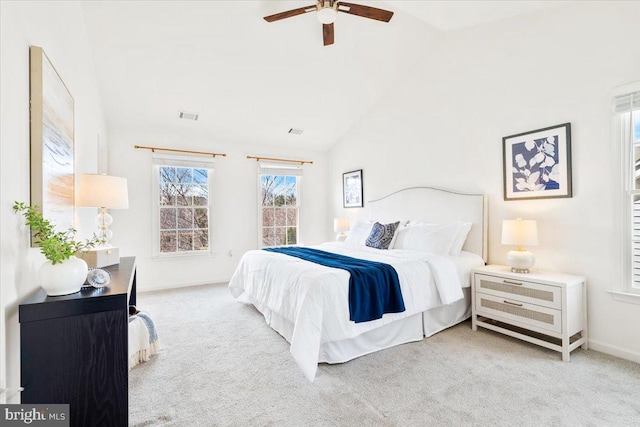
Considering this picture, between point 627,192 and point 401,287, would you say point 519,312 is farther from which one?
point 627,192

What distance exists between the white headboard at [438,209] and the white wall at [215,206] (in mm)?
1475

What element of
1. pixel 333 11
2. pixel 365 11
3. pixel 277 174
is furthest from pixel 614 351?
pixel 277 174

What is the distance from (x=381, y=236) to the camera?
3930mm

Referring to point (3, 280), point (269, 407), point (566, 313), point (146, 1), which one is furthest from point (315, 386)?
point (146, 1)

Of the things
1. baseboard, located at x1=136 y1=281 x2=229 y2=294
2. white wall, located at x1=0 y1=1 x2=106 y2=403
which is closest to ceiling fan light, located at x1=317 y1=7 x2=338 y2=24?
white wall, located at x1=0 y1=1 x2=106 y2=403

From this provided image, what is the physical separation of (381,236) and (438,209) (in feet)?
2.70

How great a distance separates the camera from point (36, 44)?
153cm

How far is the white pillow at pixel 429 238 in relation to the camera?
3420 millimetres

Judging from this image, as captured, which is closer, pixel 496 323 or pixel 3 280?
pixel 3 280

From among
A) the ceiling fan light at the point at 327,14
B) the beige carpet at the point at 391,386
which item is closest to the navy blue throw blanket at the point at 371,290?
the beige carpet at the point at 391,386

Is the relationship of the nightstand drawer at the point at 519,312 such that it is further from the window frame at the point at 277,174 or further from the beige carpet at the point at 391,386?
the window frame at the point at 277,174

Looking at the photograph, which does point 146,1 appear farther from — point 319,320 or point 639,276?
point 639,276

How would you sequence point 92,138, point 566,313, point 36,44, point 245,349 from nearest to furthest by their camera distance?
point 36,44
point 566,313
point 245,349
point 92,138

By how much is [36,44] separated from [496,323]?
420cm
